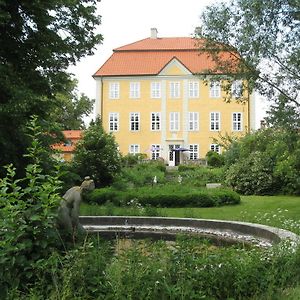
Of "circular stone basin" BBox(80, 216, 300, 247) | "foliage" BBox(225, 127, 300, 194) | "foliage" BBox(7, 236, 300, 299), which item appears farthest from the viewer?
"foliage" BBox(225, 127, 300, 194)

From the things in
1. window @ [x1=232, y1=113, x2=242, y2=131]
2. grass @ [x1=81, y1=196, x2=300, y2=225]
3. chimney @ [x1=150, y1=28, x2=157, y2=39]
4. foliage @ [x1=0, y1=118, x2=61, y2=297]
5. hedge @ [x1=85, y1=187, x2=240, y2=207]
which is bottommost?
grass @ [x1=81, y1=196, x2=300, y2=225]

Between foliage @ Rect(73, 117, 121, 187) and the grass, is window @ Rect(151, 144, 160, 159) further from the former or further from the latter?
the grass

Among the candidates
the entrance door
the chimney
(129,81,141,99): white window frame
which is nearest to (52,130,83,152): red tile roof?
(129,81,141,99): white window frame

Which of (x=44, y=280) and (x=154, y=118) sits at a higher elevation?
(x=154, y=118)

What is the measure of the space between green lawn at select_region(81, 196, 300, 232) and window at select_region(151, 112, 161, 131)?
113 feet

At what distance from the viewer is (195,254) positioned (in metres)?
5.15

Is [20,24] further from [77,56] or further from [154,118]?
[154,118]

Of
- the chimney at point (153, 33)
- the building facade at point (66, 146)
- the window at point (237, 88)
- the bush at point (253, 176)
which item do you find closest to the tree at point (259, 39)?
the window at point (237, 88)

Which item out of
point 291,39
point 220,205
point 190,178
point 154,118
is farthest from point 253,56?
point 154,118

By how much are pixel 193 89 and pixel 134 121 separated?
802cm

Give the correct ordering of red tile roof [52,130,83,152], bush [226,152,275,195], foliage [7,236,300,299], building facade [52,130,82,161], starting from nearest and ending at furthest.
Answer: foliage [7,236,300,299] → building facade [52,130,82,161] → red tile roof [52,130,83,152] → bush [226,152,275,195]

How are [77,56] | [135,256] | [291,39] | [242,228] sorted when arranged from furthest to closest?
[77,56]
[291,39]
[242,228]
[135,256]

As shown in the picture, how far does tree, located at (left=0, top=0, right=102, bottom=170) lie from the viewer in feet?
44.2

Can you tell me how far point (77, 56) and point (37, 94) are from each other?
275 cm
